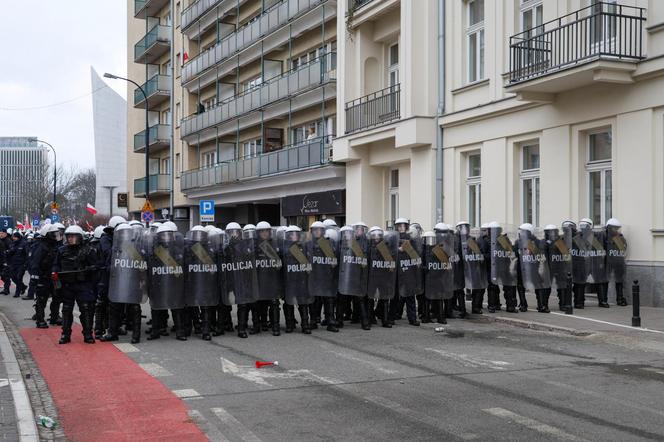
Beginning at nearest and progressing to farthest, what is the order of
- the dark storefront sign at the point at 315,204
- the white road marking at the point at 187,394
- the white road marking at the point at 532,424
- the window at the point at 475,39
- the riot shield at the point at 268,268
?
the white road marking at the point at 532,424
the white road marking at the point at 187,394
the riot shield at the point at 268,268
the window at the point at 475,39
the dark storefront sign at the point at 315,204

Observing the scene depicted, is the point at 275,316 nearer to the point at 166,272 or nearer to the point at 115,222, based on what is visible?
the point at 166,272

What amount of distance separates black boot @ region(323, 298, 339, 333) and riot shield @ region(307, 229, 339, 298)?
122mm

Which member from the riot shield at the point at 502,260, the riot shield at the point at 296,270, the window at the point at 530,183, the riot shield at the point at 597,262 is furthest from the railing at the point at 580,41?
the riot shield at the point at 296,270

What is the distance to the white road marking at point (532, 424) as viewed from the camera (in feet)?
20.9

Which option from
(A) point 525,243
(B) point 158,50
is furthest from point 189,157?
(A) point 525,243

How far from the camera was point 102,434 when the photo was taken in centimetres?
659

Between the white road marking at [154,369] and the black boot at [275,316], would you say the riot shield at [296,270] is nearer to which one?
the black boot at [275,316]

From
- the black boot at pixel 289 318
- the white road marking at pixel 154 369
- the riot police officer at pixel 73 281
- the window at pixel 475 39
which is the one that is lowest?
the white road marking at pixel 154 369

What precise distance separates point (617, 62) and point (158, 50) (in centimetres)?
4118

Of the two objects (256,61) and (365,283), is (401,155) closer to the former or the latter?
(365,283)

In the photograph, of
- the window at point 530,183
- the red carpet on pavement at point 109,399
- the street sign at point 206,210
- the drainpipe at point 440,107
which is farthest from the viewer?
the street sign at point 206,210

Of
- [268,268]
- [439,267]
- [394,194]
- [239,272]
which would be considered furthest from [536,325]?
[394,194]

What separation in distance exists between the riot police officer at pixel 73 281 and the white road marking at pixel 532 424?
708 cm

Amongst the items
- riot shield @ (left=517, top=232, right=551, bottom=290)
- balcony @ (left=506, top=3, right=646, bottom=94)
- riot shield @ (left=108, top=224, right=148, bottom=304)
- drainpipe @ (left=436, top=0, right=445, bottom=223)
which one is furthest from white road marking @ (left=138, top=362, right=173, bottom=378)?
drainpipe @ (left=436, top=0, right=445, bottom=223)
